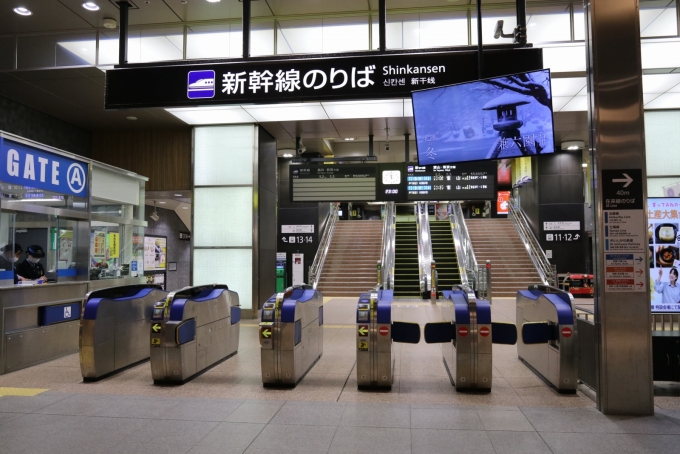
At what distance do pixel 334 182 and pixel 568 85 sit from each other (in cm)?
477

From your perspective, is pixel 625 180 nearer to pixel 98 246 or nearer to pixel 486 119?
pixel 486 119

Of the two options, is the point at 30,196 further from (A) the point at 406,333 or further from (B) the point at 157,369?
(A) the point at 406,333

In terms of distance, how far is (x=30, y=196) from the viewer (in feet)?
23.7

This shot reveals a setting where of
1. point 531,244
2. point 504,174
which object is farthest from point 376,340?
point 504,174

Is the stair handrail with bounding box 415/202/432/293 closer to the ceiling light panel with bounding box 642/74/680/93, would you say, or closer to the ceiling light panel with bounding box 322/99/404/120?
the ceiling light panel with bounding box 322/99/404/120

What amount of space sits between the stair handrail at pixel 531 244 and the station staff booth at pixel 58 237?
445 inches

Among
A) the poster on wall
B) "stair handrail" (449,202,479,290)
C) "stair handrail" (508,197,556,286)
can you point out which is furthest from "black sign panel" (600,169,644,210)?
the poster on wall

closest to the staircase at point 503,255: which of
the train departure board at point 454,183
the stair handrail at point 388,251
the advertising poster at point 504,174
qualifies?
the stair handrail at point 388,251

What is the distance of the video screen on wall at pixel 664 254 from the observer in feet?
16.7

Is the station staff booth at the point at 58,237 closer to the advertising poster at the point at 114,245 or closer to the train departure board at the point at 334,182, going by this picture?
the advertising poster at the point at 114,245

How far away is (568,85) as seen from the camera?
8141 millimetres

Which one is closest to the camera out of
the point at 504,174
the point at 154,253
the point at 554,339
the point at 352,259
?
the point at 554,339

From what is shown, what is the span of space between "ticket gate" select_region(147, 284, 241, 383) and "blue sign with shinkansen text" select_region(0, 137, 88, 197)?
2.71 m

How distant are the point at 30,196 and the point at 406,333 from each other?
5.80 meters
